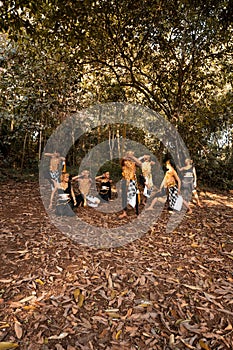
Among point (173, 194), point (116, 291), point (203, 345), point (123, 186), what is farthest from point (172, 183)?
point (203, 345)

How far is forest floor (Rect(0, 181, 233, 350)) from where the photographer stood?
301cm

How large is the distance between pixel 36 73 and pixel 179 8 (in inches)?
166

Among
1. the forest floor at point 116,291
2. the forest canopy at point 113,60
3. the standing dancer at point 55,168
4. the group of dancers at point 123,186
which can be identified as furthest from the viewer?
the standing dancer at point 55,168

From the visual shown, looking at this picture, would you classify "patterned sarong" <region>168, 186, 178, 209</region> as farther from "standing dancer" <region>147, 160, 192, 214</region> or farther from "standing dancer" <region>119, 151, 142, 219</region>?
"standing dancer" <region>119, 151, 142, 219</region>

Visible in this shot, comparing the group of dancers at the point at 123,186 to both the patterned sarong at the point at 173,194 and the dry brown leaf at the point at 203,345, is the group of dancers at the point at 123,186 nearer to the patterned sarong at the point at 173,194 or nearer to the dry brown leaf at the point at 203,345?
the patterned sarong at the point at 173,194

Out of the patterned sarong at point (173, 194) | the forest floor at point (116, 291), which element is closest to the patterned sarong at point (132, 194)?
the patterned sarong at point (173, 194)

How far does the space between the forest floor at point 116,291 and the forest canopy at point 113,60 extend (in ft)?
12.1

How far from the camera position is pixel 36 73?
8.09m

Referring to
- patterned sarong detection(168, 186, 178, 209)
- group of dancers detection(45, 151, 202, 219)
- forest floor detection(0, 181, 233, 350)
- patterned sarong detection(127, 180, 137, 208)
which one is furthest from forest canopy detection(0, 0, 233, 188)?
forest floor detection(0, 181, 233, 350)

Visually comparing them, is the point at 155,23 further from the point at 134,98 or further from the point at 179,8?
the point at 134,98

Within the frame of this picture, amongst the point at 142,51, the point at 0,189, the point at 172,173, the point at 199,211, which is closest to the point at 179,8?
the point at 142,51

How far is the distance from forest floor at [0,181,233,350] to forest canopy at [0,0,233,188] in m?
3.70

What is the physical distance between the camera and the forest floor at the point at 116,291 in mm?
3010

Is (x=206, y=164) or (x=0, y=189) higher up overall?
(x=206, y=164)
